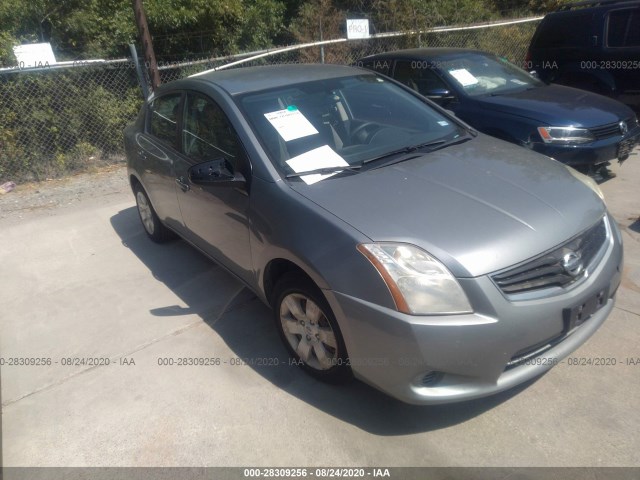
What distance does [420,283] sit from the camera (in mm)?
2264

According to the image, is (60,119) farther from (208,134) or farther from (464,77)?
(464,77)

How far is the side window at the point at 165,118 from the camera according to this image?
158 inches

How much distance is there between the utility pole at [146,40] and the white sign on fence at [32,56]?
1.23 m

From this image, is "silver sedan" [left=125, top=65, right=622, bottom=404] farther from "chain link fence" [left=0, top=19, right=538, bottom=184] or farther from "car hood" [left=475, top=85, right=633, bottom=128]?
"chain link fence" [left=0, top=19, right=538, bottom=184]

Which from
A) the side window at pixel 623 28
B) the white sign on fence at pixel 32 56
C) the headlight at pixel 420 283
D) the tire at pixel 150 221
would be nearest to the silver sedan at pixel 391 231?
the headlight at pixel 420 283

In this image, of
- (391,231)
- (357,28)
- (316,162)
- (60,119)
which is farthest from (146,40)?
(391,231)

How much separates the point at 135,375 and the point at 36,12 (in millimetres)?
7836

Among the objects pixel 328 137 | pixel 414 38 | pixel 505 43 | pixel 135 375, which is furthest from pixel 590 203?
pixel 505 43

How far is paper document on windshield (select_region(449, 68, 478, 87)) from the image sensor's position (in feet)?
19.2

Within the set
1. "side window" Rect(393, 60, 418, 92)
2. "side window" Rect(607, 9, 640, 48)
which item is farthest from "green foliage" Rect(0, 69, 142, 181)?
"side window" Rect(607, 9, 640, 48)

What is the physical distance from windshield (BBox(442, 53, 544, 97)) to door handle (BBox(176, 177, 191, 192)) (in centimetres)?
347

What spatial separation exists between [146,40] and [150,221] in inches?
142

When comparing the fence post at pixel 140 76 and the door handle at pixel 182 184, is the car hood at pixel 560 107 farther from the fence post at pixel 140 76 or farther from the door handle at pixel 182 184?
the fence post at pixel 140 76

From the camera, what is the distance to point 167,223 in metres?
4.47
